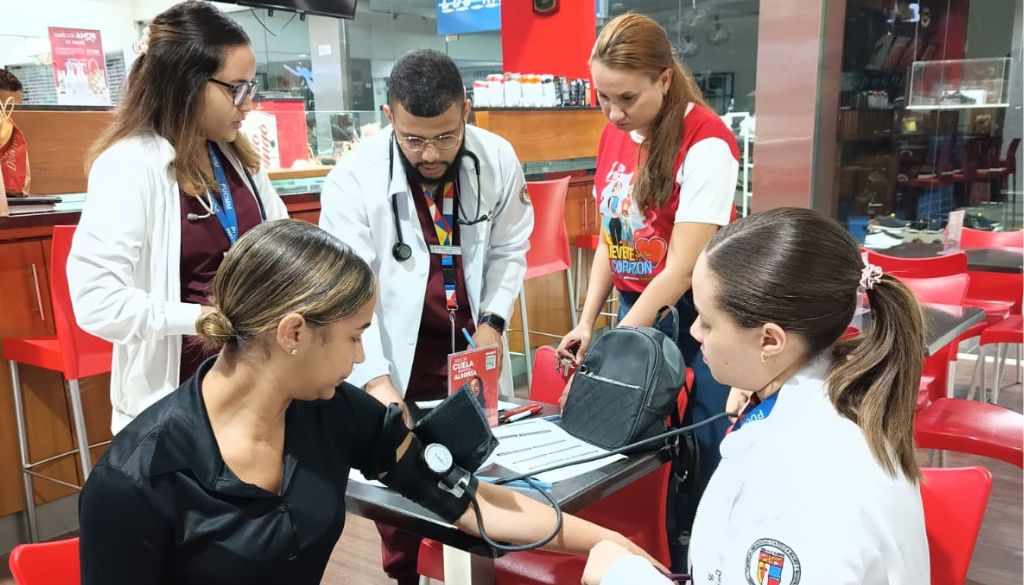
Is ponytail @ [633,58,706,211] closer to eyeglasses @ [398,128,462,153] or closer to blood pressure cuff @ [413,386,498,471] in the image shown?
eyeglasses @ [398,128,462,153]

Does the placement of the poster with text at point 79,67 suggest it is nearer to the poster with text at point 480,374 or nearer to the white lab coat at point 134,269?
the white lab coat at point 134,269

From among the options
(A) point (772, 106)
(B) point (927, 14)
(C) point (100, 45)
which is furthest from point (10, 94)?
(B) point (927, 14)

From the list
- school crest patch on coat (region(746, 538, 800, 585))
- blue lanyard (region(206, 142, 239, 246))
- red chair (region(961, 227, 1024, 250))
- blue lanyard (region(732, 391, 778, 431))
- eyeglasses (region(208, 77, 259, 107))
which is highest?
eyeglasses (region(208, 77, 259, 107))

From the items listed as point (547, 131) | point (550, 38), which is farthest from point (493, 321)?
point (550, 38)

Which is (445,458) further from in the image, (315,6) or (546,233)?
(315,6)

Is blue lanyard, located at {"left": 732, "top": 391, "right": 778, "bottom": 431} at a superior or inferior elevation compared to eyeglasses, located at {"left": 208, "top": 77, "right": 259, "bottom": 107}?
inferior

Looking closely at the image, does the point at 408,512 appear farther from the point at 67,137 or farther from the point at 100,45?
the point at 100,45

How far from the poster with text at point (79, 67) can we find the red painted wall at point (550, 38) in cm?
345

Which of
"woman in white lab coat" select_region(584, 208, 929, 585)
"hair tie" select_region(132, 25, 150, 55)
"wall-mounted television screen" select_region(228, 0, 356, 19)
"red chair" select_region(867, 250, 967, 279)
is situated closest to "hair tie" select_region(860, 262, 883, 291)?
"woman in white lab coat" select_region(584, 208, 929, 585)

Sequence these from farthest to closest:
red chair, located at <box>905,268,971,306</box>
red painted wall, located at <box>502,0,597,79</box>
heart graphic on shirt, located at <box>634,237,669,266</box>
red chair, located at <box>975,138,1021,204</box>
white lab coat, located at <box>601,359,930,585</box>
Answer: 1. red painted wall, located at <box>502,0,597,79</box>
2. red chair, located at <box>975,138,1021,204</box>
3. red chair, located at <box>905,268,971,306</box>
4. heart graphic on shirt, located at <box>634,237,669,266</box>
5. white lab coat, located at <box>601,359,930,585</box>

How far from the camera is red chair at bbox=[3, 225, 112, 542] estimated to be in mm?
2242

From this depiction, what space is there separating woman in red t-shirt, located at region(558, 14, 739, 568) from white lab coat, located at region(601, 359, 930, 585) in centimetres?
72

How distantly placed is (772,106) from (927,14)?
1.07 meters

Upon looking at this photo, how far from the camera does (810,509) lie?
2.96 feet
